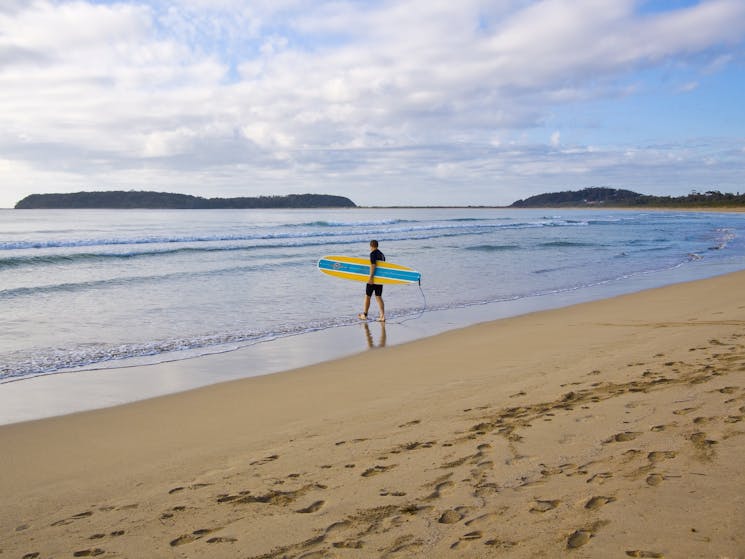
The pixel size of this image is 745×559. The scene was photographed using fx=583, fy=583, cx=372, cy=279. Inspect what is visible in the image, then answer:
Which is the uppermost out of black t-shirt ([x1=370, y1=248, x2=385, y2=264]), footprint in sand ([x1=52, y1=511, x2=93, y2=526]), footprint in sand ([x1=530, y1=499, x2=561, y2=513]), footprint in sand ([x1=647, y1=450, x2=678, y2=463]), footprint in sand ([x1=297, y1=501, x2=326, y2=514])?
black t-shirt ([x1=370, y1=248, x2=385, y2=264])

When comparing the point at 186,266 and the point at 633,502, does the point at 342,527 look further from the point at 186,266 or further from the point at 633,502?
the point at 186,266

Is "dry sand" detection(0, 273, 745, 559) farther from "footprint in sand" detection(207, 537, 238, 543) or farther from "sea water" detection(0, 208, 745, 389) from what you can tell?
"sea water" detection(0, 208, 745, 389)

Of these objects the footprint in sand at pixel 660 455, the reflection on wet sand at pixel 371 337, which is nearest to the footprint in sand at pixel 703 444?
the footprint in sand at pixel 660 455

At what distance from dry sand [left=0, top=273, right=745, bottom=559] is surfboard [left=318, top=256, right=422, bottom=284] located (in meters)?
6.70

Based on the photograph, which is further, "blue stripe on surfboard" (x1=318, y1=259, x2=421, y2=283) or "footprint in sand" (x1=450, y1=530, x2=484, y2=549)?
"blue stripe on surfboard" (x1=318, y1=259, x2=421, y2=283)

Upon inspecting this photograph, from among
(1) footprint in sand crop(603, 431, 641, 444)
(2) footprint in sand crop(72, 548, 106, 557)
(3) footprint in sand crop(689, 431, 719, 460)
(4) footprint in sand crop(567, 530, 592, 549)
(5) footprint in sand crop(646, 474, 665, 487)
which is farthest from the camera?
(1) footprint in sand crop(603, 431, 641, 444)

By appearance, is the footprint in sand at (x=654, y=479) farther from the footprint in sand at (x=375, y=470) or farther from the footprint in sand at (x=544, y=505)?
the footprint in sand at (x=375, y=470)

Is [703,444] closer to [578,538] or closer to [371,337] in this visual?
[578,538]

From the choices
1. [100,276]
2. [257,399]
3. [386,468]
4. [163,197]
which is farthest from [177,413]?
[163,197]

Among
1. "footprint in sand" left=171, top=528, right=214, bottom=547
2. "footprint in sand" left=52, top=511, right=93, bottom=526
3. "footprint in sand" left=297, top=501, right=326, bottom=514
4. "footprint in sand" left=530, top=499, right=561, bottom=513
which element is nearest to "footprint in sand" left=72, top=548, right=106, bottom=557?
"footprint in sand" left=171, top=528, right=214, bottom=547

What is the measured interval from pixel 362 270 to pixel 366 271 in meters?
0.12

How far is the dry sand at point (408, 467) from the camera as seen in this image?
3.01 metres

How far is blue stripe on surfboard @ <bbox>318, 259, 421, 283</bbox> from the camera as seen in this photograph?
46.1 ft

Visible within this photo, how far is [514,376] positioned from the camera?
22.1ft
